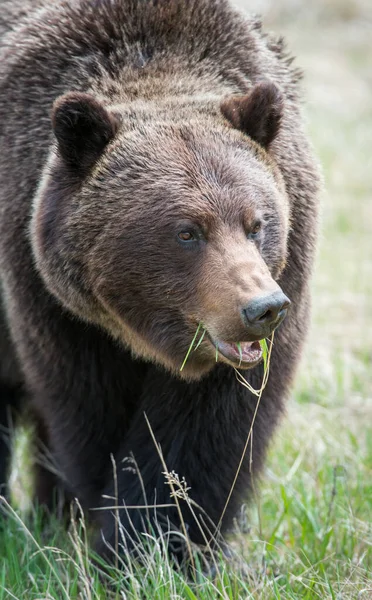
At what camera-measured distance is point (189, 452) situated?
495cm

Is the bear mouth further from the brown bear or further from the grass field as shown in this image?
→ the grass field

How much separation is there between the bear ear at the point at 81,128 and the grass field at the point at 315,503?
5.61ft

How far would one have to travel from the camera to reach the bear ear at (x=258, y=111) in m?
4.59

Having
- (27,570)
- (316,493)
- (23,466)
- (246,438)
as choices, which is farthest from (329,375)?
(27,570)

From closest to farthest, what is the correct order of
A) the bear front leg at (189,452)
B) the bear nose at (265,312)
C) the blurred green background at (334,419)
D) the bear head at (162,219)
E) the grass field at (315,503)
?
the bear nose at (265,312) < the bear head at (162,219) < the grass field at (315,503) < the bear front leg at (189,452) < the blurred green background at (334,419)

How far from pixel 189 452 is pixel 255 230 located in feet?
4.32

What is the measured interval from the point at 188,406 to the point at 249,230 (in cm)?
110


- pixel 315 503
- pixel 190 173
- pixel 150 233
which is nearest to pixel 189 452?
pixel 150 233

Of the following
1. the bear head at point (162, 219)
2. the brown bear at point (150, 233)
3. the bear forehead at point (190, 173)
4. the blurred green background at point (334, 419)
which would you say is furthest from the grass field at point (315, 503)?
the bear forehead at point (190, 173)

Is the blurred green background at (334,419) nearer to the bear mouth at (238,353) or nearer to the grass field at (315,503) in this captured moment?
the grass field at (315,503)

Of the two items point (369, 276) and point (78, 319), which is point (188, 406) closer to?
point (78, 319)

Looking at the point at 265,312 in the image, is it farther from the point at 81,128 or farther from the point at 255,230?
the point at 81,128

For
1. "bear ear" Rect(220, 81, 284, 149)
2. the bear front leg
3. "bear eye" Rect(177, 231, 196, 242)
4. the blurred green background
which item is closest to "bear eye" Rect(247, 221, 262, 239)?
"bear eye" Rect(177, 231, 196, 242)

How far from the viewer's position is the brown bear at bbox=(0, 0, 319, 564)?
14.3 ft
